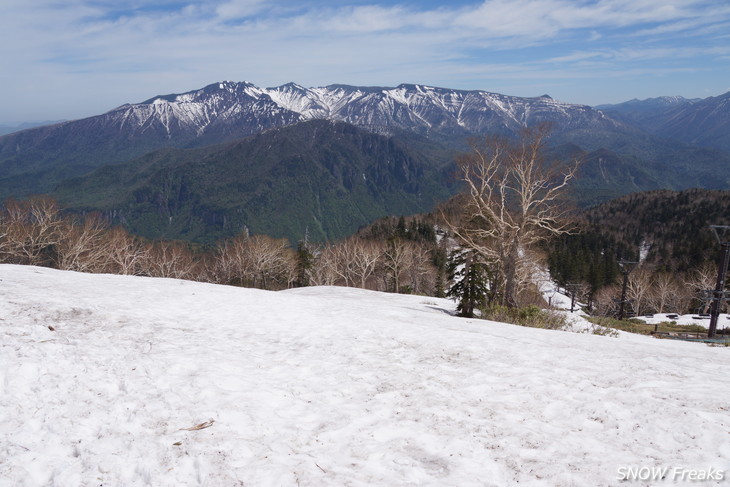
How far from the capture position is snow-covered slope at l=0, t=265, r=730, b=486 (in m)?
6.10

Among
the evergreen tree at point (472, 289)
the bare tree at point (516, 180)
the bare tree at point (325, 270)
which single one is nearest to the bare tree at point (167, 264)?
the bare tree at point (325, 270)

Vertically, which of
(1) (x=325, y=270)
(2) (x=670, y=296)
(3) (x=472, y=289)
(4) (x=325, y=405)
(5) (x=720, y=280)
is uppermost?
(5) (x=720, y=280)

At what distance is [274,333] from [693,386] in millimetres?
11398

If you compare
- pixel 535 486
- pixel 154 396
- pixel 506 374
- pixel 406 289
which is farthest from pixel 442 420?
pixel 406 289

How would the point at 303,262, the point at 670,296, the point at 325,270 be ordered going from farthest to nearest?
the point at 670,296 < the point at 325,270 < the point at 303,262

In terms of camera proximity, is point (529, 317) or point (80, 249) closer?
point (529, 317)

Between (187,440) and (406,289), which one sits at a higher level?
(187,440)

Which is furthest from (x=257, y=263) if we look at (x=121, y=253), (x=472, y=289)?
(x=472, y=289)

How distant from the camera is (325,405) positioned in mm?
8328

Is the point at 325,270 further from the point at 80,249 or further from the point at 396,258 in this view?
the point at 80,249

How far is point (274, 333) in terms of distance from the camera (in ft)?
43.0

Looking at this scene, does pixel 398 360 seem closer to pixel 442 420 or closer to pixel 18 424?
pixel 442 420

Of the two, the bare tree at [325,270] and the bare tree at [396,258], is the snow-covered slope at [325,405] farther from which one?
the bare tree at [325,270]

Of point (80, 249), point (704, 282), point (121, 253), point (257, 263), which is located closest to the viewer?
point (80, 249)
